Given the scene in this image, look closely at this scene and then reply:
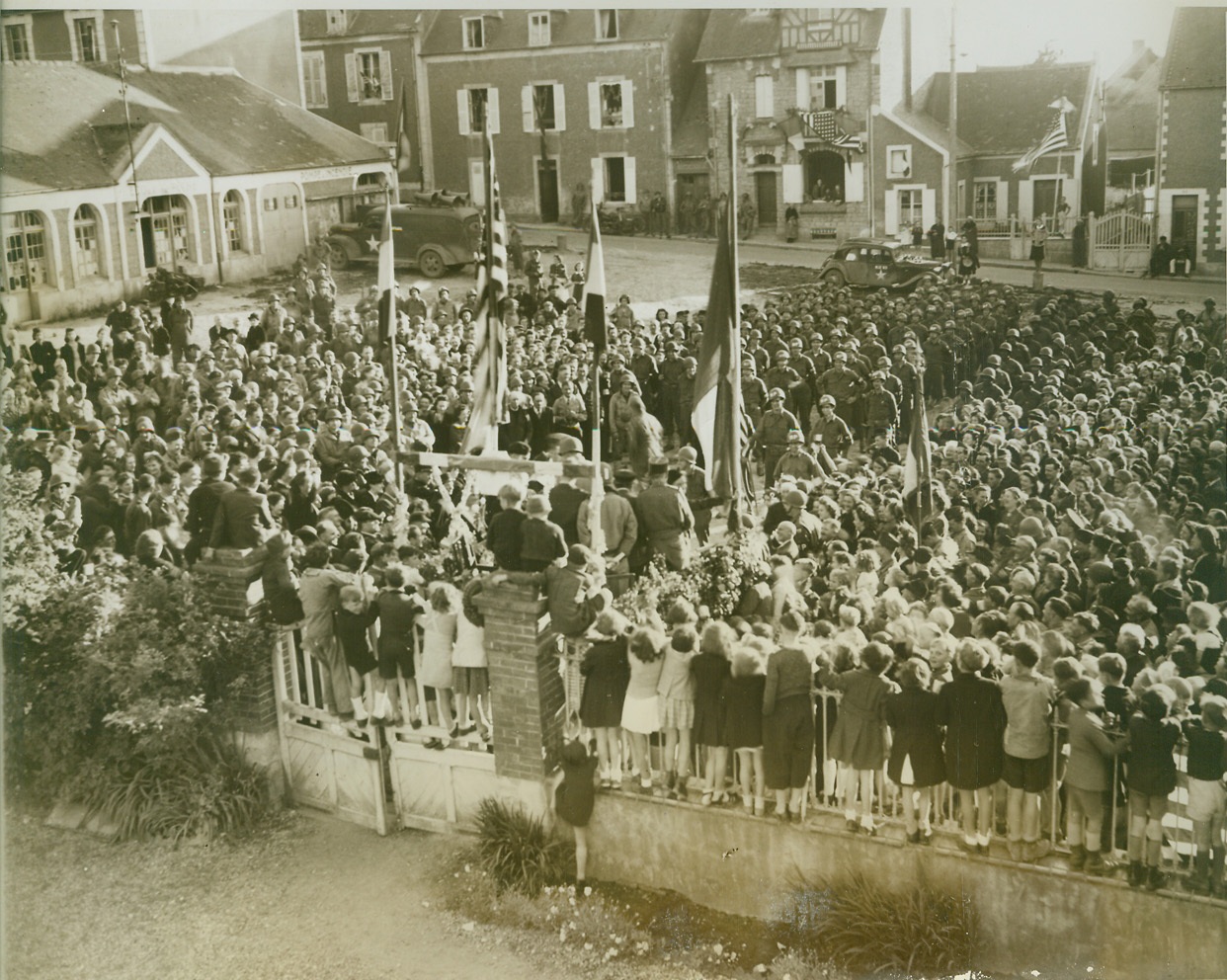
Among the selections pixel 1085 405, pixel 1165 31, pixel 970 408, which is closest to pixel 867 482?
pixel 970 408

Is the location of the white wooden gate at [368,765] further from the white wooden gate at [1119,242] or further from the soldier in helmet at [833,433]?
the white wooden gate at [1119,242]

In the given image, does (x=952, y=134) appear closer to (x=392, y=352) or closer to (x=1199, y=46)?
(x=1199, y=46)

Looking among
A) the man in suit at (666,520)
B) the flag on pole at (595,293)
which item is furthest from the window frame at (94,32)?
the man in suit at (666,520)

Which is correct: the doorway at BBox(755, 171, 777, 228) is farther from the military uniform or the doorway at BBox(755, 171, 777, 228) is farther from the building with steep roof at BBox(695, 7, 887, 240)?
the military uniform

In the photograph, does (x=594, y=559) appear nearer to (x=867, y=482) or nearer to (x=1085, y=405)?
(x=867, y=482)

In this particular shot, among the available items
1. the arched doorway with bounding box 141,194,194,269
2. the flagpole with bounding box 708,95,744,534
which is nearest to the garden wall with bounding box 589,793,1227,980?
the flagpole with bounding box 708,95,744,534

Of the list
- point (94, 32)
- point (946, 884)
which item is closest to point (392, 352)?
point (94, 32)
